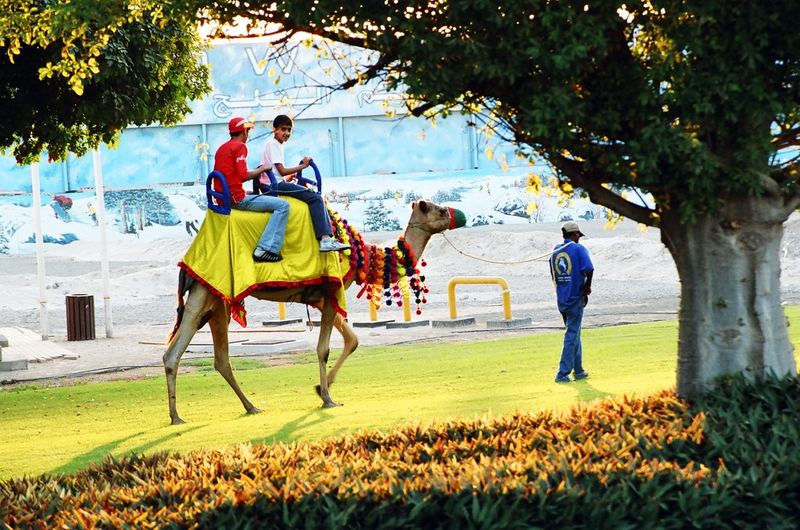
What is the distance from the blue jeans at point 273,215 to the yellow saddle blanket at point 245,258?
0.08 meters

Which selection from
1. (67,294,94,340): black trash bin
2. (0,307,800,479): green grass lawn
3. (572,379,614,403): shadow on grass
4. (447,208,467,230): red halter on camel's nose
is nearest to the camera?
(0,307,800,479): green grass lawn

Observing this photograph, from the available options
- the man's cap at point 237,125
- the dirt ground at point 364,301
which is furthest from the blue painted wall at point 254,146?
the man's cap at point 237,125

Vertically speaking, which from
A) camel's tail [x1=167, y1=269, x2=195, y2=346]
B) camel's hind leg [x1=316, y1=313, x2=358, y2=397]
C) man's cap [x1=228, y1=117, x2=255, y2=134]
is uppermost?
man's cap [x1=228, y1=117, x2=255, y2=134]

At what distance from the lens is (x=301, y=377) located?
15.2 m

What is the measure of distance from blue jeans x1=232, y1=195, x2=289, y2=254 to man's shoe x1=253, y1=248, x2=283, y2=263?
37 mm

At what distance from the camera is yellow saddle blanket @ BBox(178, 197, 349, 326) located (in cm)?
1127

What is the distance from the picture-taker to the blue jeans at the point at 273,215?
444 inches

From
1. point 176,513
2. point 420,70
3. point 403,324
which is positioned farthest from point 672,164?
point 403,324

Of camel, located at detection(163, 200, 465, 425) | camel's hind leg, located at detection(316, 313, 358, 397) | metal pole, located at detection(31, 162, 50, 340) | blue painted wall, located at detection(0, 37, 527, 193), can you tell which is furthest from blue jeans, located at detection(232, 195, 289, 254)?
blue painted wall, located at detection(0, 37, 527, 193)

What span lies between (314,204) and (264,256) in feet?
2.48

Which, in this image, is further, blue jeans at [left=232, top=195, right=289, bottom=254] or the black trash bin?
the black trash bin

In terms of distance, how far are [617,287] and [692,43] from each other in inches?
1100

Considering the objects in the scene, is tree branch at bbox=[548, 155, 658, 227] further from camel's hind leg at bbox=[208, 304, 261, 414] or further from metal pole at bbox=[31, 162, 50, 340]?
metal pole at bbox=[31, 162, 50, 340]

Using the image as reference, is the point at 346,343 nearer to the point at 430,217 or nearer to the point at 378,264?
the point at 378,264
